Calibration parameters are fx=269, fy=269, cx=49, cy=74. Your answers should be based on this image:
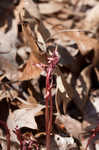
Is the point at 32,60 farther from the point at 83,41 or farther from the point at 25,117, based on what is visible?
the point at 83,41

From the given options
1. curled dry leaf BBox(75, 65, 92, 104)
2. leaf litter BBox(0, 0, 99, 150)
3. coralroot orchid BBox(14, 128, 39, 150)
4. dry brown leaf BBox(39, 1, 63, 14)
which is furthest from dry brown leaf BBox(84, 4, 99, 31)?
coralroot orchid BBox(14, 128, 39, 150)

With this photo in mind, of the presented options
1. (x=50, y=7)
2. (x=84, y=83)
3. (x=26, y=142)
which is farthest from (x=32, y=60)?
(x=50, y=7)

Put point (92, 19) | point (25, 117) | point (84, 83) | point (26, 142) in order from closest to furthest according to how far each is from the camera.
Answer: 1. point (26, 142)
2. point (25, 117)
3. point (84, 83)
4. point (92, 19)

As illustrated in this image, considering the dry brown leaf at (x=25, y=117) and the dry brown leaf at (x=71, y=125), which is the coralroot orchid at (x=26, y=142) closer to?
the dry brown leaf at (x=25, y=117)

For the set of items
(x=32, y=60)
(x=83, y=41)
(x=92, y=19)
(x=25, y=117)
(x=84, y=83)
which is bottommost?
(x=25, y=117)

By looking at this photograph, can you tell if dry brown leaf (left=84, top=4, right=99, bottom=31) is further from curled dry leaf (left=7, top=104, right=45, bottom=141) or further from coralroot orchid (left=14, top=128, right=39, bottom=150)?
coralroot orchid (left=14, top=128, right=39, bottom=150)

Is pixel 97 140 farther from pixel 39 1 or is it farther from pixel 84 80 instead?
pixel 39 1

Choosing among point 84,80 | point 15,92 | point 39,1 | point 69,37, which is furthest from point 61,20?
point 15,92
